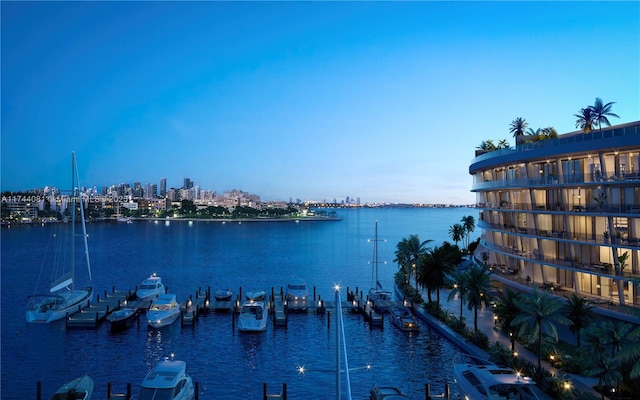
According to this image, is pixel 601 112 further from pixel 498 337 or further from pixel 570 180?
pixel 498 337

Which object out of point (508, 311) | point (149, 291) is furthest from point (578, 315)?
point (149, 291)

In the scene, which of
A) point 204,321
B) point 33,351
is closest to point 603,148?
point 204,321

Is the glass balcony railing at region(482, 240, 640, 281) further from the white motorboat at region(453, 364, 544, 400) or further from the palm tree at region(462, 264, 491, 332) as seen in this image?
the white motorboat at region(453, 364, 544, 400)

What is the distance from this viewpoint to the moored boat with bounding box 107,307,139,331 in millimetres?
44719

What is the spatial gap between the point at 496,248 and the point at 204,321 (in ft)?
104

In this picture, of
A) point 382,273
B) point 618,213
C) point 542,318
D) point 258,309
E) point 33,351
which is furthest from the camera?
point 382,273

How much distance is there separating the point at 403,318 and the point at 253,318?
14.5 meters

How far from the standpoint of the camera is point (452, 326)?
41000 mm

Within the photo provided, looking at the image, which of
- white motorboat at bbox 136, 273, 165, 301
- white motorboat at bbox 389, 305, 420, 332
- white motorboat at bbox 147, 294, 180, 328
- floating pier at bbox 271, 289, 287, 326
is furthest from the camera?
white motorboat at bbox 136, 273, 165, 301

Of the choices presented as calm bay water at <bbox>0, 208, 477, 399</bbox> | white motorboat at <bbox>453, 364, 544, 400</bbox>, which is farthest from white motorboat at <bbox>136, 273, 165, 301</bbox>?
white motorboat at <bbox>453, 364, 544, 400</bbox>

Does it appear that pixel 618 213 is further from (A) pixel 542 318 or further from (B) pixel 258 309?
(B) pixel 258 309

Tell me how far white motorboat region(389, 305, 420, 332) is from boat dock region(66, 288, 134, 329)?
96.4 ft

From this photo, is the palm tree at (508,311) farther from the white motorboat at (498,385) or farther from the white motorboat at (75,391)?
the white motorboat at (75,391)

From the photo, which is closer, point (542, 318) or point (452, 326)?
point (542, 318)
